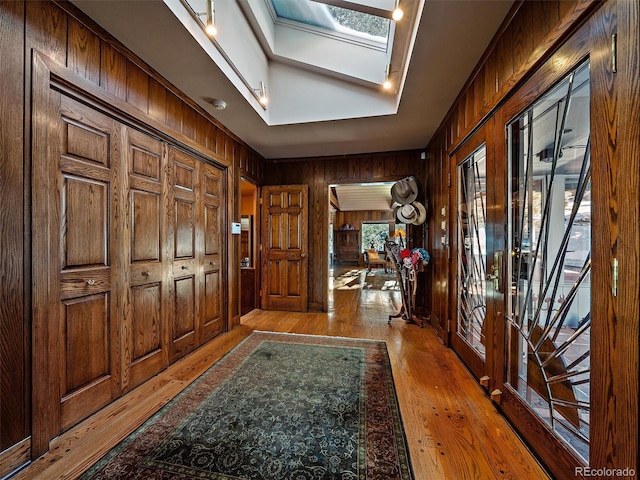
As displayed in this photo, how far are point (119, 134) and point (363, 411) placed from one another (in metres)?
2.65

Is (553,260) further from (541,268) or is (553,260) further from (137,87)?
(137,87)

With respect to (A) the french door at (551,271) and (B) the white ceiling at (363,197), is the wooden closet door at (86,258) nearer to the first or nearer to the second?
(A) the french door at (551,271)

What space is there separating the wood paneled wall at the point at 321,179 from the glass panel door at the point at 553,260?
2.62 meters

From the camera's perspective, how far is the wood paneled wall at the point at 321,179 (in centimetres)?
434

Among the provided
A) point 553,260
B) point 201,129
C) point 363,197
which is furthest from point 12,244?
point 363,197

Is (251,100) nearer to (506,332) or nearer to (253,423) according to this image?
(253,423)

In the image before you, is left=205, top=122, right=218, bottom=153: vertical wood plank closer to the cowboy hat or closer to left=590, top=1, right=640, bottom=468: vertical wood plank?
the cowboy hat

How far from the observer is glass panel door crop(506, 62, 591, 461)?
1220 millimetres

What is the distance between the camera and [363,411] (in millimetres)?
1827

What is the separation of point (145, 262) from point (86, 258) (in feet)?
1.54

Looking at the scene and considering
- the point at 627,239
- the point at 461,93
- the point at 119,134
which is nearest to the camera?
the point at 627,239

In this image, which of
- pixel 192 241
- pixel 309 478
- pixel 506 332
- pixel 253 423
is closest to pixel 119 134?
pixel 192 241

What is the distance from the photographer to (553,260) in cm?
141

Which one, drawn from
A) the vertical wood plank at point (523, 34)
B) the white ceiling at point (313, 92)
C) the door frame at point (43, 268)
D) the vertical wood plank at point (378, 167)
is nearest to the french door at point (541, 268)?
the vertical wood plank at point (523, 34)
